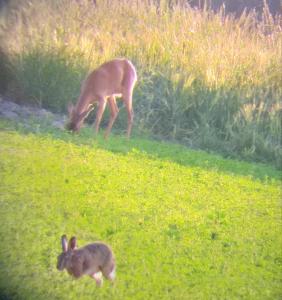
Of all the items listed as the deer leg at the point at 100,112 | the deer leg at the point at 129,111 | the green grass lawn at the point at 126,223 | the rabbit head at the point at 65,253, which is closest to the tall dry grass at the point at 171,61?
the deer leg at the point at 129,111

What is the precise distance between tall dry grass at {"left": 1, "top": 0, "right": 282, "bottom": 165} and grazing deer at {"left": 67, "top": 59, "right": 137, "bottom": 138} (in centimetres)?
9

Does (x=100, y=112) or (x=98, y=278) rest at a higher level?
(x=100, y=112)

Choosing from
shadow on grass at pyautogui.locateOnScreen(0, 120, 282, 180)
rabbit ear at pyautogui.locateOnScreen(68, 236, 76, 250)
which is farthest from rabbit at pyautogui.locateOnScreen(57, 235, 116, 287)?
shadow on grass at pyautogui.locateOnScreen(0, 120, 282, 180)

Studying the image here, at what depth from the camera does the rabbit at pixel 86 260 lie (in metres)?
2.00

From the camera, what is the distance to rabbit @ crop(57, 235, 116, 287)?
2.00m

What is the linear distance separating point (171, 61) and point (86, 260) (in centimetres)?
152

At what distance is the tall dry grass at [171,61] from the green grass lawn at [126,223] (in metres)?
0.32

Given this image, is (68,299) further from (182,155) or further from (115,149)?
(182,155)

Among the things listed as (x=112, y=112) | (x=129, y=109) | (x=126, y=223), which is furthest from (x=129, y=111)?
(x=126, y=223)

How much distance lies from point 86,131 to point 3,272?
1.01 m

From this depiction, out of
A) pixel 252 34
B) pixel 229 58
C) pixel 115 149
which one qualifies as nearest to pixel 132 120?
pixel 115 149

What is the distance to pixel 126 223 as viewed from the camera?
248 cm

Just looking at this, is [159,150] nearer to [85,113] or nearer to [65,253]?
[85,113]

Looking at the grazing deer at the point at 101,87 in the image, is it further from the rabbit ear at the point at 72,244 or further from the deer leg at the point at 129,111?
the rabbit ear at the point at 72,244
